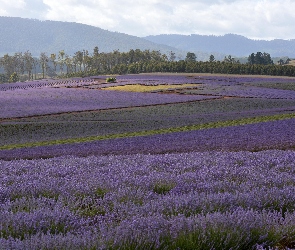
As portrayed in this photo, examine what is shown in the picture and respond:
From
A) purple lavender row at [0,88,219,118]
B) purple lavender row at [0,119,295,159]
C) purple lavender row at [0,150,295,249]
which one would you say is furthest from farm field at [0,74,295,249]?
purple lavender row at [0,88,219,118]

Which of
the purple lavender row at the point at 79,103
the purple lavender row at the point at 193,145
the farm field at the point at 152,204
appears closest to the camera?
the farm field at the point at 152,204

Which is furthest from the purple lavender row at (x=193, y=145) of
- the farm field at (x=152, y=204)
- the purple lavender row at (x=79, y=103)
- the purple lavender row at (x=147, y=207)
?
the purple lavender row at (x=79, y=103)

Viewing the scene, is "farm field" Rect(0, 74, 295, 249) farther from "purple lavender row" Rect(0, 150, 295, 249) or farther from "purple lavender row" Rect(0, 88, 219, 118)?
"purple lavender row" Rect(0, 88, 219, 118)

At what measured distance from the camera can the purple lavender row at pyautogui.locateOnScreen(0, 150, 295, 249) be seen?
3.64 m

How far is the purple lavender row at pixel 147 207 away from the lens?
364 cm

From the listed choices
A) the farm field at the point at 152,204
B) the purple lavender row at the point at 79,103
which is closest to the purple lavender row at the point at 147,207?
the farm field at the point at 152,204

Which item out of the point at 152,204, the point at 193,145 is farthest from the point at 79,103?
the point at 152,204

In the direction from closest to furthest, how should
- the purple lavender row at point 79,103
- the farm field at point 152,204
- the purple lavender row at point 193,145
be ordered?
the farm field at point 152,204 → the purple lavender row at point 193,145 → the purple lavender row at point 79,103

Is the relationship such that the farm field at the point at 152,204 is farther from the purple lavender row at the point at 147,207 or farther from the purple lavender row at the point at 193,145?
the purple lavender row at the point at 193,145

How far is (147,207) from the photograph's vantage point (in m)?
4.53

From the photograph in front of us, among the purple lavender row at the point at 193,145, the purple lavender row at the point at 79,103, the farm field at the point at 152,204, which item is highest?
the farm field at the point at 152,204

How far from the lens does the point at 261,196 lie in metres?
4.99

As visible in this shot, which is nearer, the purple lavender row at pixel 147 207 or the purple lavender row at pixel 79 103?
the purple lavender row at pixel 147 207

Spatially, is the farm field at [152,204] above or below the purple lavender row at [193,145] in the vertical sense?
above
